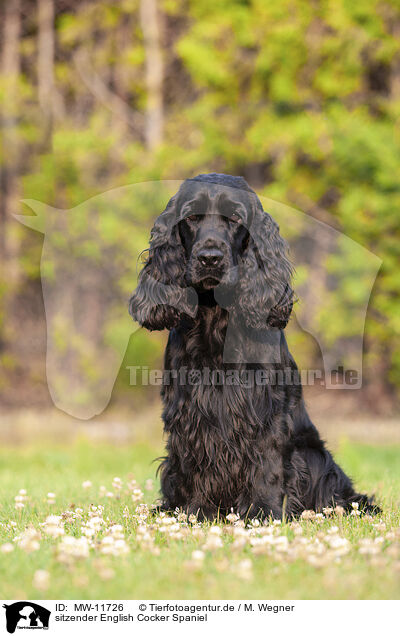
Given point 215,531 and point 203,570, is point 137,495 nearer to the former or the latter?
point 215,531

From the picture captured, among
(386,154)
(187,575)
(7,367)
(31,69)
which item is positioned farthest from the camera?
(31,69)

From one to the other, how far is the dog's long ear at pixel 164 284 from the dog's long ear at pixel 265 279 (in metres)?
0.29

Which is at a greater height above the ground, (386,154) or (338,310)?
(386,154)

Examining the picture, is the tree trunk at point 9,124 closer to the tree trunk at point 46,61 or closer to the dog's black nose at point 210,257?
the tree trunk at point 46,61

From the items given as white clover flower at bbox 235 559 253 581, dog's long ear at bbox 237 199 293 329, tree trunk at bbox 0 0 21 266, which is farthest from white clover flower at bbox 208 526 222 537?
tree trunk at bbox 0 0 21 266

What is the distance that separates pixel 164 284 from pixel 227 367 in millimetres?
599

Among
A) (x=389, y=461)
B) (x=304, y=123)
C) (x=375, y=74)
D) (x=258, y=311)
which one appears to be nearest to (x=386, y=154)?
(x=304, y=123)

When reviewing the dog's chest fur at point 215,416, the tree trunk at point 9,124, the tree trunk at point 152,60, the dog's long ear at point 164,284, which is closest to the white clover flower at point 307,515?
the dog's chest fur at point 215,416

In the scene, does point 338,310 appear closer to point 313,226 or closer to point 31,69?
point 313,226

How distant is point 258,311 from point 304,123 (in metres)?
7.78

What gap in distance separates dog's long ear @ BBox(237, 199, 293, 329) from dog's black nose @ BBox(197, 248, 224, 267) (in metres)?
0.28

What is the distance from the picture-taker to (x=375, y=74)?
1179 centimetres

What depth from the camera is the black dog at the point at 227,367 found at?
3705 millimetres

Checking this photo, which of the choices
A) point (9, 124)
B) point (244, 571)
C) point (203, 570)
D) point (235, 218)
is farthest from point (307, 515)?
point (9, 124)
